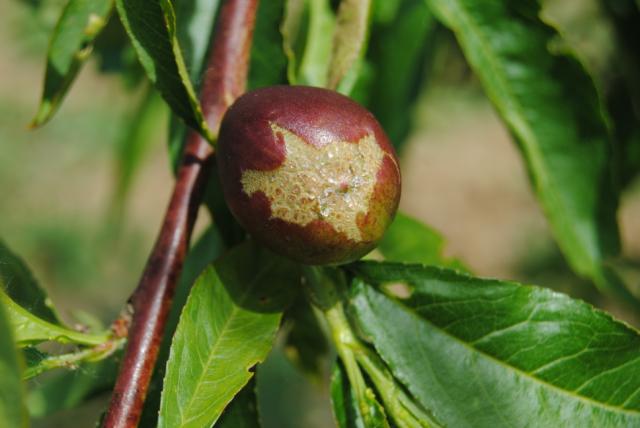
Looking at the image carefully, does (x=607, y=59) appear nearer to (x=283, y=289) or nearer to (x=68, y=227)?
(x=283, y=289)

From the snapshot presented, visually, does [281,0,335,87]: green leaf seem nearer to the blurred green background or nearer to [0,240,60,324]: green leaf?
[0,240,60,324]: green leaf

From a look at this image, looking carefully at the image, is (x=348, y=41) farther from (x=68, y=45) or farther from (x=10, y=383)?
(x=10, y=383)

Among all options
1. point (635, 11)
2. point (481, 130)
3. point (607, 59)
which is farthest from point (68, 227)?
point (635, 11)

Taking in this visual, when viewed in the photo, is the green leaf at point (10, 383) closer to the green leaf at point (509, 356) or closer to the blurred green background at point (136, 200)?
the green leaf at point (509, 356)

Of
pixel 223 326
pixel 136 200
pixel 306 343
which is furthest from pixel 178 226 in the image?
pixel 136 200

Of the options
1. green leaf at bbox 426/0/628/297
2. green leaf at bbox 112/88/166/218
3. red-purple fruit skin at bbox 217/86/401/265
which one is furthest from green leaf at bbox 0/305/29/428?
green leaf at bbox 112/88/166/218
